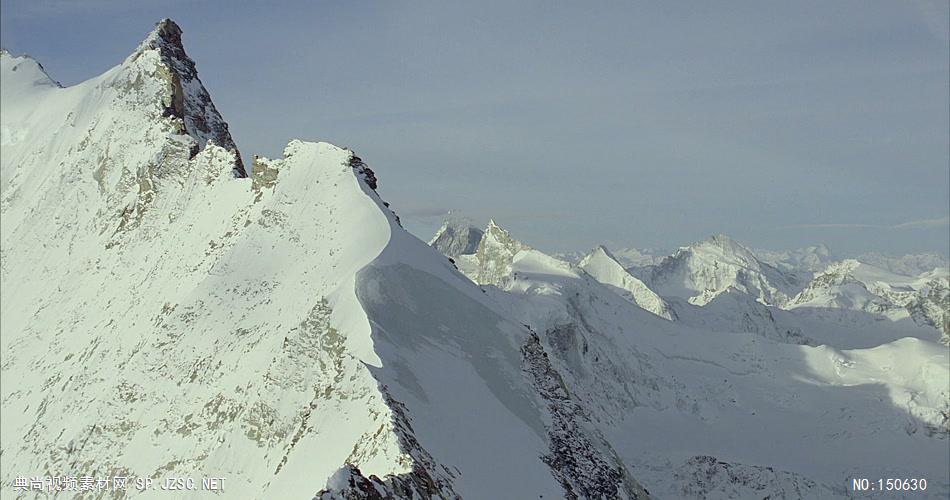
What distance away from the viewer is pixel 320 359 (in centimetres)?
5091

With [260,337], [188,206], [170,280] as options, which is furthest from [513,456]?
[188,206]

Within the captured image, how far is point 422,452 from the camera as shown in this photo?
3834 cm

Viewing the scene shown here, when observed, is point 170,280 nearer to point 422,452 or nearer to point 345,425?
point 345,425

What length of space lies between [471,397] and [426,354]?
4.29 metres

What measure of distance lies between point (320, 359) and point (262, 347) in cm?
791

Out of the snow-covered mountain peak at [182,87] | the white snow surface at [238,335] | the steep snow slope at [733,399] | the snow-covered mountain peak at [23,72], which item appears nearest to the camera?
the white snow surface at [238,335]

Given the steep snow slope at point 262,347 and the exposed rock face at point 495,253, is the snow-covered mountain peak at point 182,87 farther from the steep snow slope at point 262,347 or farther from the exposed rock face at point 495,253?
the exposed rock face at point 495,253

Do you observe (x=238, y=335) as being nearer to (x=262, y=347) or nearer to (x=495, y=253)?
(x=262, y=347)

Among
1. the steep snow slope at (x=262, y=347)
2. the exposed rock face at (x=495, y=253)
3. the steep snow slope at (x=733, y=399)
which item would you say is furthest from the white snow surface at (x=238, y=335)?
the exposed rock face at (x=495, y=253)

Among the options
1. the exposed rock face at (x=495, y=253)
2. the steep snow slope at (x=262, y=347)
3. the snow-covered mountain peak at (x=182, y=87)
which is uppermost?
the exposed rock face at (x=495, y=253)

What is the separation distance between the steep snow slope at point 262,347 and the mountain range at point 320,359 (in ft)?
0.72

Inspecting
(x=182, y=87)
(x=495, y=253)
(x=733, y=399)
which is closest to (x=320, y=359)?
(x=182, y=87)

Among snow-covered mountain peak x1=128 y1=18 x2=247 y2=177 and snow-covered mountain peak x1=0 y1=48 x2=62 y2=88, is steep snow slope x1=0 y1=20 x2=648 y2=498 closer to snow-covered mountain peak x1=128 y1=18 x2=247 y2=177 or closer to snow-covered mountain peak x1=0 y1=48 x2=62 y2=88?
snow-covered mountain peak x1=128 y1=18 x2=247 y2=177

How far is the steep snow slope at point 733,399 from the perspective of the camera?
103250 mm
